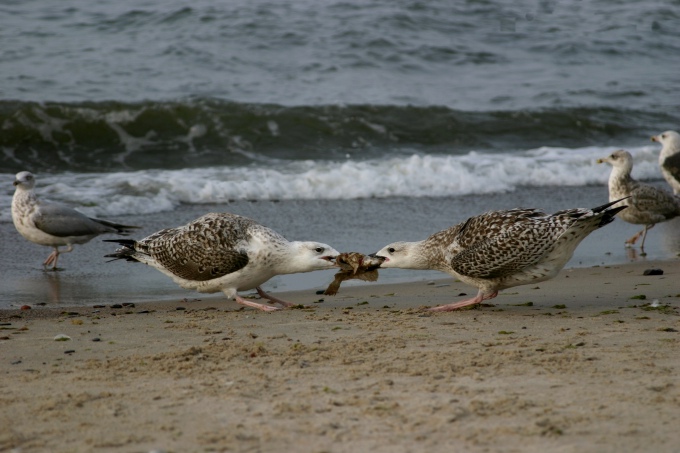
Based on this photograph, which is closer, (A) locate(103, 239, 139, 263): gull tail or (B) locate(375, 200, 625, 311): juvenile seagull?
(B) locate(375, 200, 625, 311): juvenile seagull

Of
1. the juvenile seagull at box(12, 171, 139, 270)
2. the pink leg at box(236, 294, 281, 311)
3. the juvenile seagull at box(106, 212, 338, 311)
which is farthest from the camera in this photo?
the juvenile seagull at box(12, 171, 139, 270)

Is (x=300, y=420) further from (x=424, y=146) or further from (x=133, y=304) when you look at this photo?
(x=424, y=146)

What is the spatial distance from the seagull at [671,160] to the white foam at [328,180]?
1186mm

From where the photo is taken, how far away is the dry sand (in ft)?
12.1

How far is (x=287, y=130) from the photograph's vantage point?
1570cm

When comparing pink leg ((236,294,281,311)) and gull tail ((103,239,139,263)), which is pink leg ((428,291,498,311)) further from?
gull tail ((103,239,139,263))

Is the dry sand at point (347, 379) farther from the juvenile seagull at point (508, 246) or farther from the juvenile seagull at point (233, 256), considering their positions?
the juvenile seagull at point (233, 256)

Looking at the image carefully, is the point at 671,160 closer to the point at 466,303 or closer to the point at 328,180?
the point at 328,180

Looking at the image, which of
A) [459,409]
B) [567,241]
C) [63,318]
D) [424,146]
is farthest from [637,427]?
[424,146]

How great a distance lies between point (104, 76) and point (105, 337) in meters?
12.1

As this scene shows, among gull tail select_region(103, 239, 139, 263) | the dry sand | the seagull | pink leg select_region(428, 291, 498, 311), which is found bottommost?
pink leg select_region(428, 291, 498, 311)

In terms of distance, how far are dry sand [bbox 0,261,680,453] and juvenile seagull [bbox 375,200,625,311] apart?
Result: 0.82ft

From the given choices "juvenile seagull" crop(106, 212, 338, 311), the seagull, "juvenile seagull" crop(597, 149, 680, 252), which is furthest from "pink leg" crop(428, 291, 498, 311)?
the seagull

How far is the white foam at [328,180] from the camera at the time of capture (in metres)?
11.6
